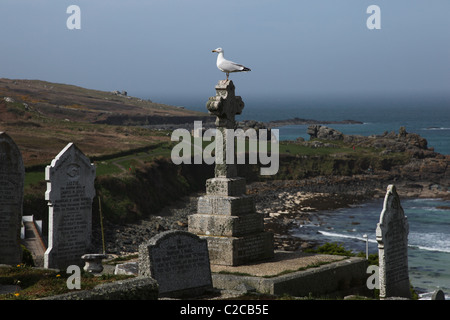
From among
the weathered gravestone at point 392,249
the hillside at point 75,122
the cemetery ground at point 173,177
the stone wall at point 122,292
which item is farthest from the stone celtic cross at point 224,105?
the hillside at point 75,122

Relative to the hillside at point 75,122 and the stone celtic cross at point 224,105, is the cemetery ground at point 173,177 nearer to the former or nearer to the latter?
the hillside at point 75,122

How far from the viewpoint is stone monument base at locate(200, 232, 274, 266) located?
19.1 metres

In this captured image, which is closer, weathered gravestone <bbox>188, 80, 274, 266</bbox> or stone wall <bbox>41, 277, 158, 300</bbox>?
stone wall <bbox>41, 277, 158, 300</bbox>

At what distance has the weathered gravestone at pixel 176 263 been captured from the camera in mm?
14328

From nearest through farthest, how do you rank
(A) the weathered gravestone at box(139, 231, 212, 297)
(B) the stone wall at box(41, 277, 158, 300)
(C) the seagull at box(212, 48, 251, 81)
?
(B) the stone wall at box(41, 277, 158, 300) → (A) the weathered gravestone at box(139, 231, 212, 297) → (C) the seagull at box(212, 48, 251, 81)

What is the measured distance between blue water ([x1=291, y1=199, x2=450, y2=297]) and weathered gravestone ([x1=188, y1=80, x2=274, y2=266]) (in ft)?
65.4

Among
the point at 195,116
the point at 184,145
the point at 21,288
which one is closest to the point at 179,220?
the point at 184,145

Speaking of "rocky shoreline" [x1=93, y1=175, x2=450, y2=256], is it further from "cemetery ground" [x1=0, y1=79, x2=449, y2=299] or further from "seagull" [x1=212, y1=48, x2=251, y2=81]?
"seagull" [x1=212, y1=48, x2=251, y2=81]

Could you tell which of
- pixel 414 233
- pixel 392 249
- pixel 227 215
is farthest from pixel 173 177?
pixel 392 249

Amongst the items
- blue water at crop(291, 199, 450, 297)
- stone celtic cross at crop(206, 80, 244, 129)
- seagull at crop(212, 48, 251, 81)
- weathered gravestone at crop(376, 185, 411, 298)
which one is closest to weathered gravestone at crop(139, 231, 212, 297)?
weathered gravestone at crop(376, 185, 411, 298)
